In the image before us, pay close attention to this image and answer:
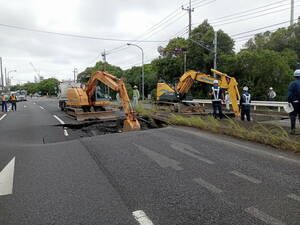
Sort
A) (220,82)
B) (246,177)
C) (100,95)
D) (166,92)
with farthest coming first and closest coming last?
(166,92) → (100,95) → (220,82) → (246,177)

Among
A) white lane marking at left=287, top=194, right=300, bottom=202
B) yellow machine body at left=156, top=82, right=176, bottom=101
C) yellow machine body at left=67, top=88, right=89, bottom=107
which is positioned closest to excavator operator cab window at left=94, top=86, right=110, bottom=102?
yellow machine body at left=67, top=88, right=89, bottom=107

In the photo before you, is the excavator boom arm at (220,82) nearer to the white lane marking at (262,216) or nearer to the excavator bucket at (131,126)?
the excavator bucket at (131,126)

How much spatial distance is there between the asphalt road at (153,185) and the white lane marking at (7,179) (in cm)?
4

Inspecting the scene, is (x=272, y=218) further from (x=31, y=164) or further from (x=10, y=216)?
(x=31, y=164)

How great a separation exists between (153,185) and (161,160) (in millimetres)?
1304

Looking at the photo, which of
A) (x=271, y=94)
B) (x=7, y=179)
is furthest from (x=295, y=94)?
(x=271, y=94)

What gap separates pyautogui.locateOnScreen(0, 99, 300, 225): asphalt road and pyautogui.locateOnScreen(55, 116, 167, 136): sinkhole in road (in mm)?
4263

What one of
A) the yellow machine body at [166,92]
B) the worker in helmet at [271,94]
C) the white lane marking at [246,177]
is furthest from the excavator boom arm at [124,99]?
the worker in helmet at [271,94]

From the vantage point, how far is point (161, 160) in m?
4.84

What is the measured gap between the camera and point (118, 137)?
7.22m

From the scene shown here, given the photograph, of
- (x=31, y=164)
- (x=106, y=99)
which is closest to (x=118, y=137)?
(x=31, y=164)

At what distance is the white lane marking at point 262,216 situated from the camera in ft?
8.22

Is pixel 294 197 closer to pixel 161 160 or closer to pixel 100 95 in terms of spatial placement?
pixel 161 160

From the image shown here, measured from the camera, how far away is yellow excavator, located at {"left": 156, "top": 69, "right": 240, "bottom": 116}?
37.0 ft
